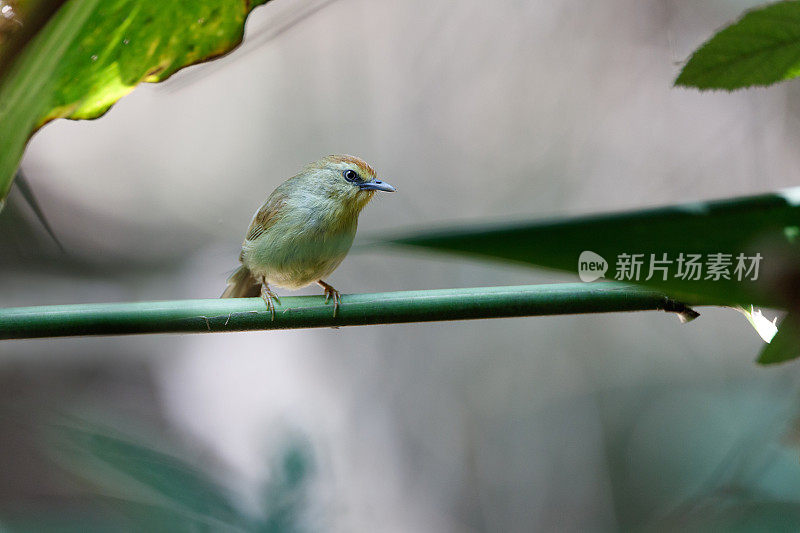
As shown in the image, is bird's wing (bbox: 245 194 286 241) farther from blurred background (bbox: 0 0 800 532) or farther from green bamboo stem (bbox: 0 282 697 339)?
blurred background (bbox: 0 0 800 532)

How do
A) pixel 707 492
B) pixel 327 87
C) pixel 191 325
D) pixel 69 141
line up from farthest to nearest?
1. pixel 327 87
2. pixel 69 141
3. pixel 707 492
4. pixel 191 325

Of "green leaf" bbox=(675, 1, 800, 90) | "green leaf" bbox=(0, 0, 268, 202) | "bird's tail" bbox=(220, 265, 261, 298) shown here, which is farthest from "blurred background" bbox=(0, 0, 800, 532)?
"green leaf" bbox=(675, 1, 800, 90)

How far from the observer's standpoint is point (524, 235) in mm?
186

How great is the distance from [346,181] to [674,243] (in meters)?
1.59

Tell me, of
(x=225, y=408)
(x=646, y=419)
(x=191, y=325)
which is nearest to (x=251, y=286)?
(x=191, y=325)

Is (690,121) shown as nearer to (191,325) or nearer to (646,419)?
(646,419)

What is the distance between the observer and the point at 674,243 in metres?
0.20

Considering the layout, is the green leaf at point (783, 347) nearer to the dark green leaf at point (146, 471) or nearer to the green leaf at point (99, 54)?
the green leaf at point (99, 54)

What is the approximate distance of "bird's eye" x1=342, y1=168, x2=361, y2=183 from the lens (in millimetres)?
1776

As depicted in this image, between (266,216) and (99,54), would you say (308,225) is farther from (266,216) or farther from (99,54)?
(99,54)

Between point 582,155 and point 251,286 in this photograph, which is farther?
point 582,155

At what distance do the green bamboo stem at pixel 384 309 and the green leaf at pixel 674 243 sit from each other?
Answer: 0.28m

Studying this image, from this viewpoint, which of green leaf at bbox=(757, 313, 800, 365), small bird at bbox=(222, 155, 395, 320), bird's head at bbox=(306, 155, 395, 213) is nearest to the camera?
green leaf at bbox=(757, 313, 800, 365)

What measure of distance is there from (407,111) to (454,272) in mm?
867
